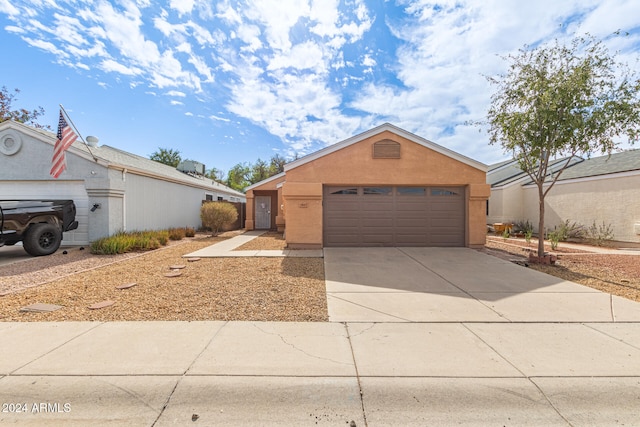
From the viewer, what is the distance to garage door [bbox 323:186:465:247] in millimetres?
10812

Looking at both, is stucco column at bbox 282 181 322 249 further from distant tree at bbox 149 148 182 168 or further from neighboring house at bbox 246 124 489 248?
distant tree at bbox 149 148 182 168

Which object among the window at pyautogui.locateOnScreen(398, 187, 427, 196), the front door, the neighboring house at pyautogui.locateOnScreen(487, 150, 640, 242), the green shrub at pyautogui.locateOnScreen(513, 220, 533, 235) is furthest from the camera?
the front door

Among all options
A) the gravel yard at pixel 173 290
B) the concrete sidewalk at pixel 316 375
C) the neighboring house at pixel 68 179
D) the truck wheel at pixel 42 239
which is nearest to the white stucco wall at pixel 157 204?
the neighboring house at pixel 68 179

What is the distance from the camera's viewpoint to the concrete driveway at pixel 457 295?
4496 millimetres

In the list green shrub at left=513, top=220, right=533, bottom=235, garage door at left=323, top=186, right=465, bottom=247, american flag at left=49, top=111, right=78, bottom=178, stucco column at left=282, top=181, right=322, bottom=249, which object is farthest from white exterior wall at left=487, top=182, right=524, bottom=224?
american flag at left=49, top=111, right=78, bottom=178

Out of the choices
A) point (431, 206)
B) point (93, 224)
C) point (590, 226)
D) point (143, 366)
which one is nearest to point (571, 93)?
point (431, 206)

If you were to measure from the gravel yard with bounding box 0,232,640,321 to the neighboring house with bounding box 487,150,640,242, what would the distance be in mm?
4901

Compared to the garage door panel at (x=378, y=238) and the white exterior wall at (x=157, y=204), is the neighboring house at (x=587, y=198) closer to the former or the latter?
the garage door panel at (x=378, y=238)

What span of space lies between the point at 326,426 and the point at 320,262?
20.2 feet

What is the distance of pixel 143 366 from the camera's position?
3025mm

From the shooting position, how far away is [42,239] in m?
9.20

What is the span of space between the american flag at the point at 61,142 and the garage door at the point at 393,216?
30.2 feet

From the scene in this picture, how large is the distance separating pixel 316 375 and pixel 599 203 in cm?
1784

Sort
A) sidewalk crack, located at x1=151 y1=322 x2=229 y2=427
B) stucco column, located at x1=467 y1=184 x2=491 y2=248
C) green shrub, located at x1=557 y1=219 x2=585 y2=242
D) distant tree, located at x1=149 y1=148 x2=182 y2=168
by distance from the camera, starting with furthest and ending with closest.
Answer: distant tree, located at x1=149 y1=148 x2=182 y2=168 < green shrub, located at x1=557 y1=219 x2=585 y2=242 < stucco column, located at x1=467 y1=184 x2=491 y2=248 < sidewalk crack, located at x1=151 y1=322 x2=229 y2=427
